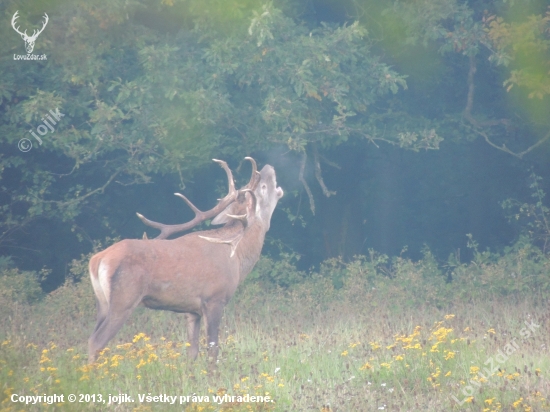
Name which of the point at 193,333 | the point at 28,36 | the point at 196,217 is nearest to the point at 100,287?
the point at 193,333

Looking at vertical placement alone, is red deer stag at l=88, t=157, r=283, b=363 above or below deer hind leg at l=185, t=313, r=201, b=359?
above

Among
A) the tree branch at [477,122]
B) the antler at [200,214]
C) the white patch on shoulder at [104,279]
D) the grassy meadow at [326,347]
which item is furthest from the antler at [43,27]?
the tree branch at [477,122]

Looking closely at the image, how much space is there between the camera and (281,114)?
985 cm

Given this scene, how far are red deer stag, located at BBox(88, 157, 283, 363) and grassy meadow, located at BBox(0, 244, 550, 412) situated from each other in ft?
1.15

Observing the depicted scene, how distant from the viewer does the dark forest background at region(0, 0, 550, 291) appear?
9.80 meters

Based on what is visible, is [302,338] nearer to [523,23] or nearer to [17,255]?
[523,23]

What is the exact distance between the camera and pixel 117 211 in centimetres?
1270

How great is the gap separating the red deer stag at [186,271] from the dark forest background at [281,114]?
99.4 inches

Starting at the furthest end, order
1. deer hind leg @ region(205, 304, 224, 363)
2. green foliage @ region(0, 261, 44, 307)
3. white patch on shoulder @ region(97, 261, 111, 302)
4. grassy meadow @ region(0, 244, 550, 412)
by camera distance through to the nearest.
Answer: green foliage @ region(0, 261, 44, 307)
deer hind leg @ region(205, 304, 224, 363)
white patch on shoulder @ region(97, 261, 111, 302)
grassy meadow @ region(0, 244, 550, 412)

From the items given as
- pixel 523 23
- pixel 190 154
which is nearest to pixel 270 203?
pixel 190 154

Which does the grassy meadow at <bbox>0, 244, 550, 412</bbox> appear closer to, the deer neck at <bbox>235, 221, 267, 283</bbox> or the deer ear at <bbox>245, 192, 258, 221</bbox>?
the deer neck at <bbox>235, 221, 267, 283</bbox>

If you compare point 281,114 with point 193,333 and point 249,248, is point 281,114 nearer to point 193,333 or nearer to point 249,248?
point 249,248

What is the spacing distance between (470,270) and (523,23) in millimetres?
3565

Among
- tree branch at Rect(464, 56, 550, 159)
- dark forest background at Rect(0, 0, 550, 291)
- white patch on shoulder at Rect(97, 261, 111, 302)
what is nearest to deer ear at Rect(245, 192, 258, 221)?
white patch on shoulder at Rect(97, 261, 111, 302)
